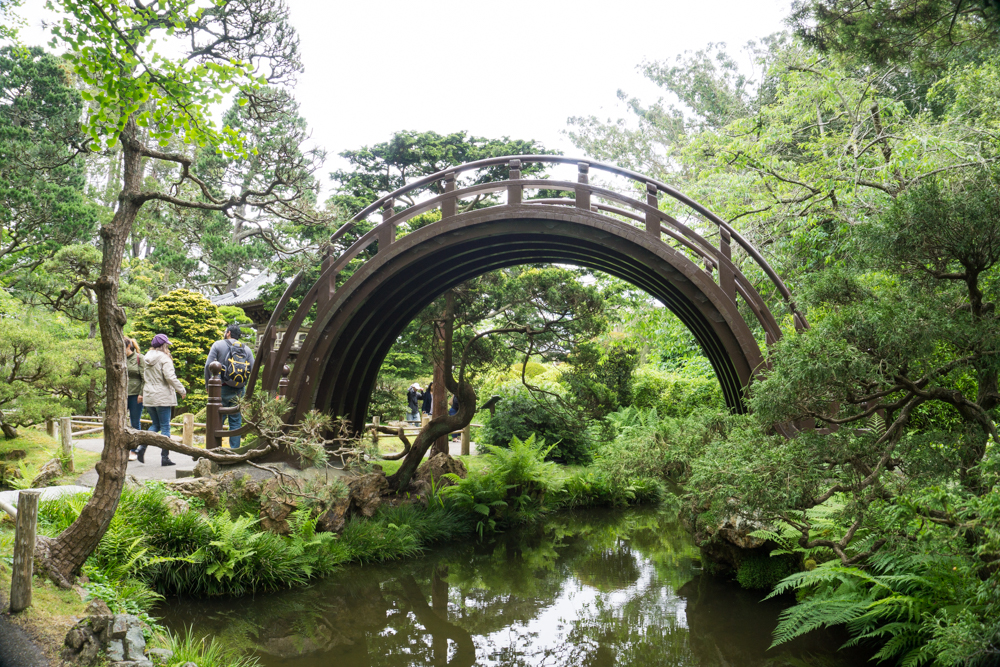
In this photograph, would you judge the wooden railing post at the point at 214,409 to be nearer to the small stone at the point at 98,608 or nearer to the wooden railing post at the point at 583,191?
the small stone at the point at 98,608

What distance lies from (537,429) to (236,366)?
19.8ft

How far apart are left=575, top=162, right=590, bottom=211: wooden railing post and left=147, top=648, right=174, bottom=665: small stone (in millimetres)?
5839

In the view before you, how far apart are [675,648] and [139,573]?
519cm

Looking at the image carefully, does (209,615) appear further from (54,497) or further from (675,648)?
Result: (675,648)

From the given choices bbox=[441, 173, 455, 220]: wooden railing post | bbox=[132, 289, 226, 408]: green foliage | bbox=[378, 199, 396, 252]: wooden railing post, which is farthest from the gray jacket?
bbox=[132, 289, 226, 408]: green foliage

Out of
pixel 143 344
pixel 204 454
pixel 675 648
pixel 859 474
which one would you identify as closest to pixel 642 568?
pixel 675 648

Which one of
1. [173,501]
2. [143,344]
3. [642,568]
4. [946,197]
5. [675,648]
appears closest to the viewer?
[946,197]

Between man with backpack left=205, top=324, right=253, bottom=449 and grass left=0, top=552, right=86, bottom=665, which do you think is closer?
grass left=0, top=552, right=86, bottom=665

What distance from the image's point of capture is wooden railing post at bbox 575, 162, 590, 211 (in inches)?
292

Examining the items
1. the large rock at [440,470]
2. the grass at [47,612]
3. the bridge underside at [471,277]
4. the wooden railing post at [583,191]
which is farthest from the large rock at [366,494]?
the wooden railing post at [583,191]

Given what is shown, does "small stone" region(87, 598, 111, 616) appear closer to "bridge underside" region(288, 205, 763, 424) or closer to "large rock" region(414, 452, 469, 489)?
"bridge underside" region(288, 205, 763, 424)

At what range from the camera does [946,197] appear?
412 centimetres

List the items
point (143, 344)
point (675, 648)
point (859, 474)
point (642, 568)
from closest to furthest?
point (859, 474) < point (675, 648) < point (642, 568) < point (143, 344)

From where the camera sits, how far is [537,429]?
12875 mm
